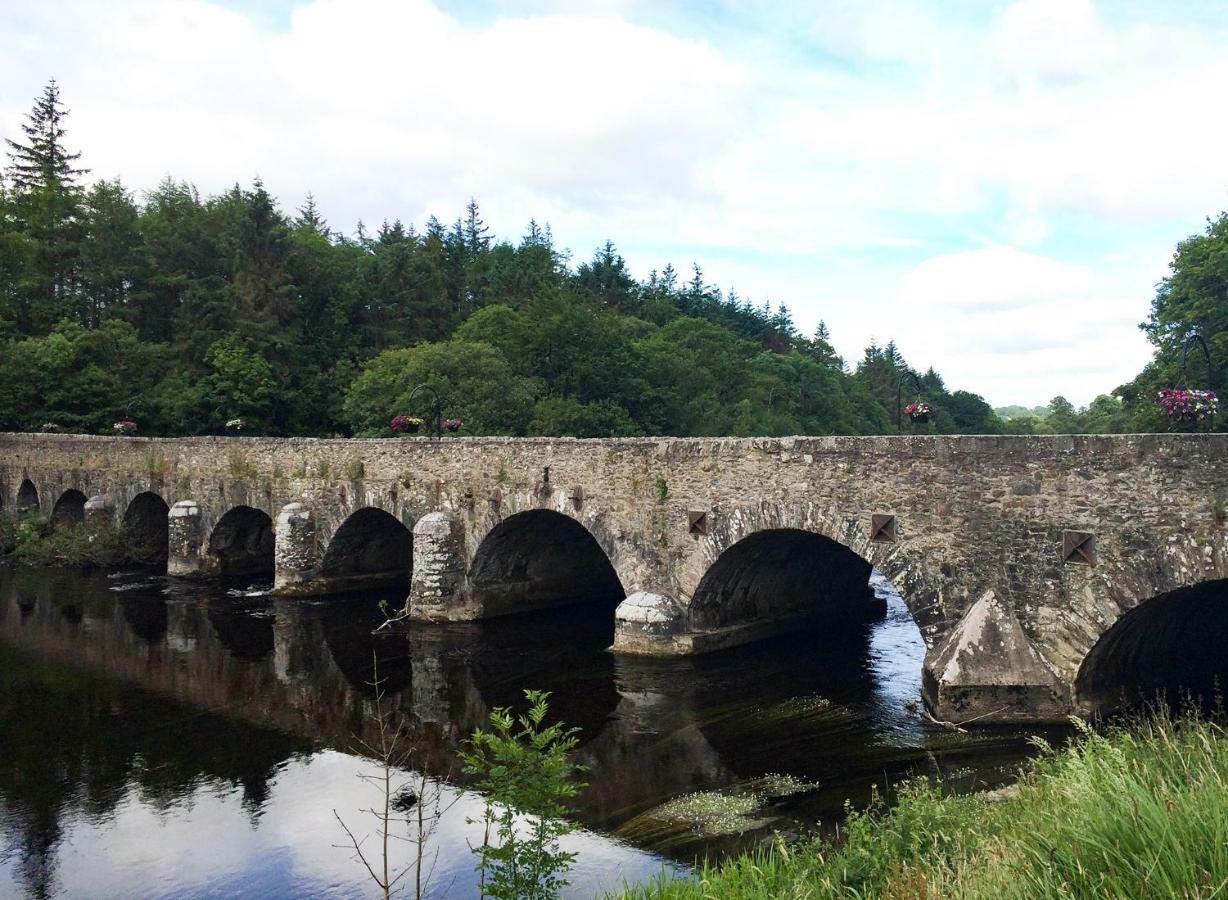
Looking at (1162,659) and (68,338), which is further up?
(68,338)

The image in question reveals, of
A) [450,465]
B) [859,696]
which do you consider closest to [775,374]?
[450,465]

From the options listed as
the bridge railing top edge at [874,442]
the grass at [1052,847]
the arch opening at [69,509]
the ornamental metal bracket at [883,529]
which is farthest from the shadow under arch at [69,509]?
the grass at [1052,847]

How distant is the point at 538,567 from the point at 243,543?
10.5m

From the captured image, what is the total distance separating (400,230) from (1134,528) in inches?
2109

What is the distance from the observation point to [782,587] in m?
17.6

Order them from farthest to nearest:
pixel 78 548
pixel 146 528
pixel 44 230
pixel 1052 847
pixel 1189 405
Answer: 1. pixel 44 230
2. pixel 146 528
3. pixel 78 548
4. pixel 1189 405
5. pixel 1052 847

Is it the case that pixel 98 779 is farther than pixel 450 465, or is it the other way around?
pixel 450 465

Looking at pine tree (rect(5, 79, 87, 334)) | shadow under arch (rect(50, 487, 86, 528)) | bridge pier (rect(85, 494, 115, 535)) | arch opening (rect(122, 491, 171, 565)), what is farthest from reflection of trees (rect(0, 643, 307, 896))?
pine tree (rect(5, 79, 87, 334))

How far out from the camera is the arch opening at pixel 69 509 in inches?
1197

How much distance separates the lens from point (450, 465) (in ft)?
61.4

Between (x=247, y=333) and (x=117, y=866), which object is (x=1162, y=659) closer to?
(x=117, y=866)

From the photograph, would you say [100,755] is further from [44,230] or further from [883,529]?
[44,230]

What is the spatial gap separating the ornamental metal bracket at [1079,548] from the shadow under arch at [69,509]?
2995 cm

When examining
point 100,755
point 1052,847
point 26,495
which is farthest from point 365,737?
point 26,495
